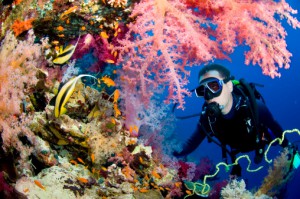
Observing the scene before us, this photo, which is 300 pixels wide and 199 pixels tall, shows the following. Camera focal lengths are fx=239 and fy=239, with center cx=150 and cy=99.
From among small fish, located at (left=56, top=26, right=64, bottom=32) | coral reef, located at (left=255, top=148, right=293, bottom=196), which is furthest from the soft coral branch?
coral reef, located at (left=255, top=148, right=293, bottom=196)

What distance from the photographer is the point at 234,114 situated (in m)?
4.09

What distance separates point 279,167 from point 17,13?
14.5ft

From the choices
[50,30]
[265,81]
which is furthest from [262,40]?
[265,81]

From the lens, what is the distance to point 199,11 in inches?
121

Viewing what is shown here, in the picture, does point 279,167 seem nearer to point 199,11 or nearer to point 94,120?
point 199,11

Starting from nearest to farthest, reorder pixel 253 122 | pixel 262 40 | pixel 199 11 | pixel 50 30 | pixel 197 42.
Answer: pixel 197 42, pixel 262 40, pixel 199 11, pixel 50 30, pixel 253 122

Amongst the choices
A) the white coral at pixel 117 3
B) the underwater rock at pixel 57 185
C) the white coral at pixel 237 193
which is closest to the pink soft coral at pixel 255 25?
the white coral at pixel 117 3

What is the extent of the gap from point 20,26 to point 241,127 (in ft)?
12.3

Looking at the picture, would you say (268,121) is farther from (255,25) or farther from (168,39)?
(168,39)

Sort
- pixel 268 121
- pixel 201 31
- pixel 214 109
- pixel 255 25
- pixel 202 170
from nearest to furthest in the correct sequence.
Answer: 1. pixel 255 25
2. pixel 201 31
3. pixel 214 109
4. pixel 268 121
5. pixel 202 170

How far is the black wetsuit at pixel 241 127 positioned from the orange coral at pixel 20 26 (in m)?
3.07

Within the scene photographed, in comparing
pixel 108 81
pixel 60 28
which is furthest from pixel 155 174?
pixel 60 28

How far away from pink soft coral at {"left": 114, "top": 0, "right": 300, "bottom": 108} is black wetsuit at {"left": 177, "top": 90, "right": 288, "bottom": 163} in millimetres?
1224

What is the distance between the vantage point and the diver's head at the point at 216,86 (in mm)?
3871
